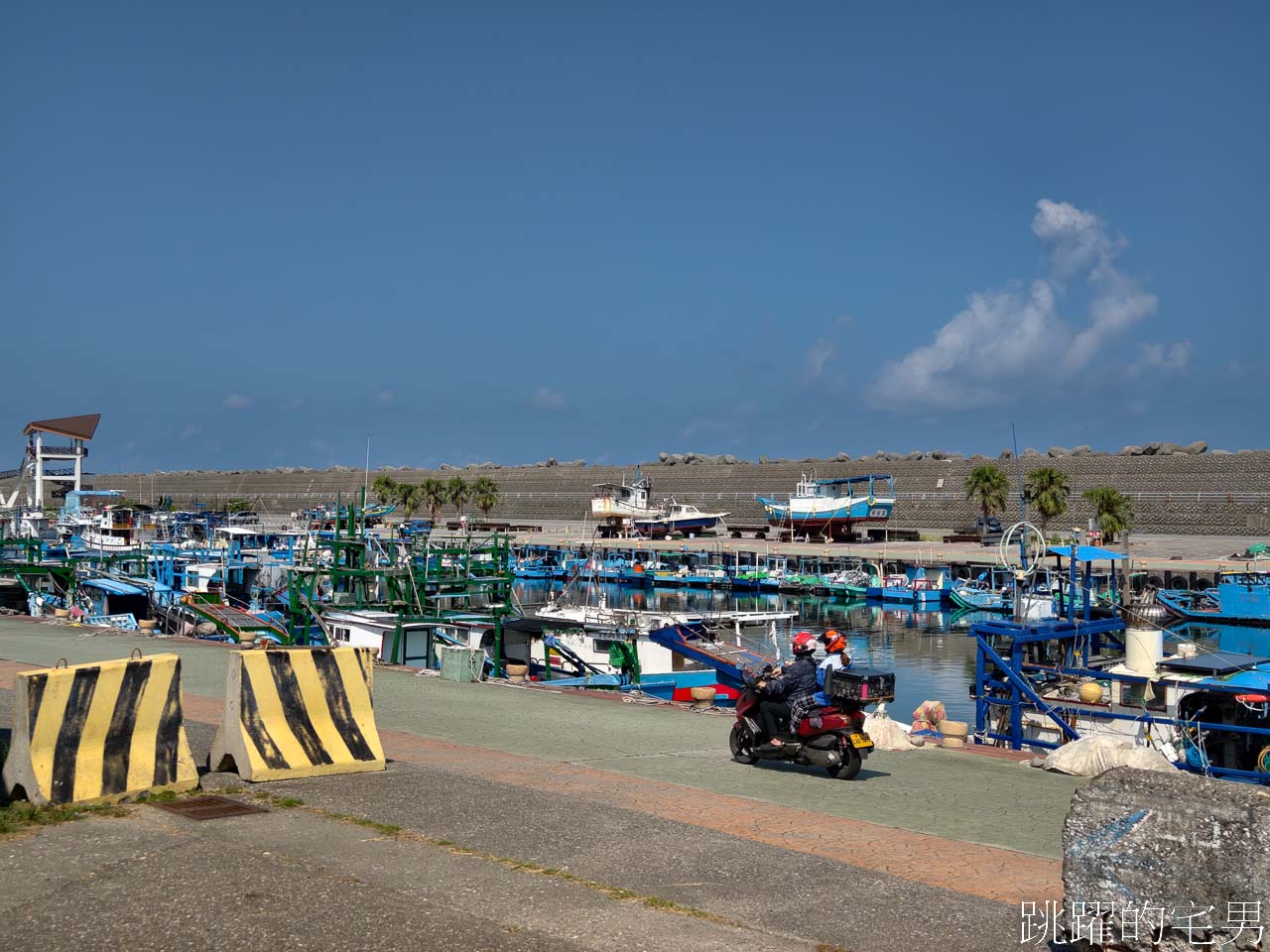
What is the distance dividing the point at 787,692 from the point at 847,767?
1.04m

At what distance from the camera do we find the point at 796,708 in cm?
1262

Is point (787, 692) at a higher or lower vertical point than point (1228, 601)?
higher

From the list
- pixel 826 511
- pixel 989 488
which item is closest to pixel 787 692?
pixel 989 488

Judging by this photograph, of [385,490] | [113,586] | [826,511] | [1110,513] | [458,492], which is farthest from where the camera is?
[458,492]

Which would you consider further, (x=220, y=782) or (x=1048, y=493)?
(x=1048, y=493)

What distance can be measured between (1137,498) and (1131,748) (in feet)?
267

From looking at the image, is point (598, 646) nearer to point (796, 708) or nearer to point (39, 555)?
point (796, 708)

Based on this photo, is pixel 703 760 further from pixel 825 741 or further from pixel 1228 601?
pixel 1228 601

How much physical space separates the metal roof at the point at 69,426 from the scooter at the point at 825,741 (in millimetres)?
70891

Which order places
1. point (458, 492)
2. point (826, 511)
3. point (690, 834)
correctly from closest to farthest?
point (690, 834) → point (826, 511) → point (458, 492)

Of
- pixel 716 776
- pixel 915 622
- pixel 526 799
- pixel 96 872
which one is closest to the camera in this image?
pixel 96 872

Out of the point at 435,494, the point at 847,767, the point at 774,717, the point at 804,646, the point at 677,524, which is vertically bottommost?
the point at 847,767

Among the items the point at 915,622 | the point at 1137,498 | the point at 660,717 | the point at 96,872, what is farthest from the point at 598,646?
the point at 1137,498

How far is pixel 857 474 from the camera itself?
4424 inches
